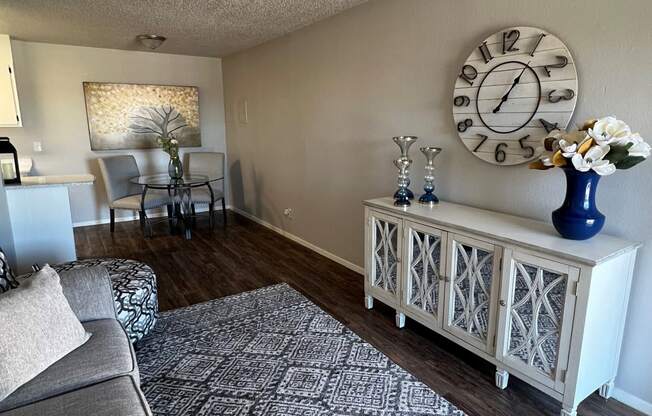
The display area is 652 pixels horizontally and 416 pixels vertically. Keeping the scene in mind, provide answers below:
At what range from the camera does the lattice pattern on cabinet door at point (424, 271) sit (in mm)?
2365

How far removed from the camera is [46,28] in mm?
4035

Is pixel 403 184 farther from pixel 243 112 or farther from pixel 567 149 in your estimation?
pixel 243 112

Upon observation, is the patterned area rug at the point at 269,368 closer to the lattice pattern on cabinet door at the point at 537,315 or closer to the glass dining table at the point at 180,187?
the lattice pattern on cabinet door at the point at 537,315

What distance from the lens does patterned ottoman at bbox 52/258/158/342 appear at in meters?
2.35

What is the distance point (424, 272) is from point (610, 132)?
1168 mm

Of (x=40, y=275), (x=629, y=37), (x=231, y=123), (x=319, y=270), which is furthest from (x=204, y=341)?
(x=231, y=123)

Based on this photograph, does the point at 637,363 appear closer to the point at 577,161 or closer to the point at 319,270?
the point at 577,161

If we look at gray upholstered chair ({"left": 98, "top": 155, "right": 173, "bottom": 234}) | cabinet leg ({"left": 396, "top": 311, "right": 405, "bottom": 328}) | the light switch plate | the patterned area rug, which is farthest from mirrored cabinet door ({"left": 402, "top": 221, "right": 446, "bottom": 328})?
the light switch plate

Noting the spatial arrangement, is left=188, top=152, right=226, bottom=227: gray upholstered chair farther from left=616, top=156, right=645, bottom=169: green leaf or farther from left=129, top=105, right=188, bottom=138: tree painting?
left=616, top=156, right=645, bottom=169: green leaf

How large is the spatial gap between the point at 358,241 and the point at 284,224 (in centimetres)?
145

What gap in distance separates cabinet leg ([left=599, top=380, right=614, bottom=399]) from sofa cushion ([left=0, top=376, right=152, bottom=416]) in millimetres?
2045

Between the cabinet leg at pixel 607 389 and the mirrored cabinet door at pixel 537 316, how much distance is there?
1.27ft

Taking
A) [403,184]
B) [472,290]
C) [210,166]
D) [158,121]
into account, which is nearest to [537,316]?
[472,290]

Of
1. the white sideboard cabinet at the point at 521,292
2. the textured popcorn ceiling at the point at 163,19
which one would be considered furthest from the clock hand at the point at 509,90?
the textured popcorn ceiling at the point at 163,19
